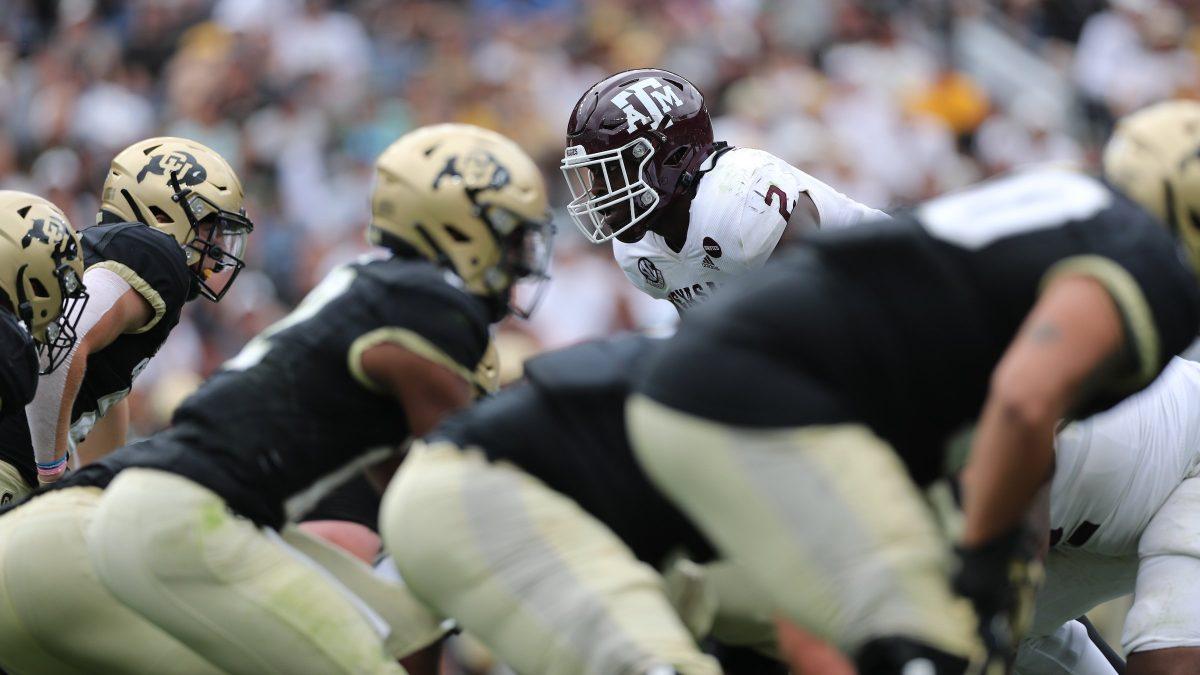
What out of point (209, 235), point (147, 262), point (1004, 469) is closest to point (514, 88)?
point (209, 235)

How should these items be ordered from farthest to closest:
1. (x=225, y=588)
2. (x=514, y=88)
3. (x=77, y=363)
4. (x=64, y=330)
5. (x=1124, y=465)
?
(x=514, y=88)
(x=77, y=363)
(x=64, y=330)
(x=1124, y=465)
(x=225, y=588)

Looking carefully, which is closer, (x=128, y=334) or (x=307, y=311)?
(x=307, y=311)

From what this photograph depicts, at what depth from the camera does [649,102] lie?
6176mm

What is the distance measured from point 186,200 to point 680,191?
182cm

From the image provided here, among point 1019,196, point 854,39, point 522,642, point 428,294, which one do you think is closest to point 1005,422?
point 1019,196

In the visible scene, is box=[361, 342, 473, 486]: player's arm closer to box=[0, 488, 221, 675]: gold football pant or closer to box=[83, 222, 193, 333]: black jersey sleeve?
box=[0, 488, 221, 675]: gold football pant

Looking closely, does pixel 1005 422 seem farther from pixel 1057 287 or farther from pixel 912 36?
pixel 912 36

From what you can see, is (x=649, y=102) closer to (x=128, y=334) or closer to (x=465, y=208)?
(x=465, y=208)

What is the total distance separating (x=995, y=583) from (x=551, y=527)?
1082 mm

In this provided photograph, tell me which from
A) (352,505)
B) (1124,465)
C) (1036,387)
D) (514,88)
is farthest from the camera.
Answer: (514,88)

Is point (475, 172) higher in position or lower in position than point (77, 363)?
higher

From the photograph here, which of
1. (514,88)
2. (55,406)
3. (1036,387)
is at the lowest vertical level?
(514,88)

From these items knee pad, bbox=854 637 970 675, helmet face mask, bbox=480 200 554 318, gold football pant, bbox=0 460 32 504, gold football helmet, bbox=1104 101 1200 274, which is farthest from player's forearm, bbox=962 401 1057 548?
gold football pant, bbox=0 460 32 504

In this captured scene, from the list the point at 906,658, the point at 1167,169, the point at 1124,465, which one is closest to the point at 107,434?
the point at 1124,465
